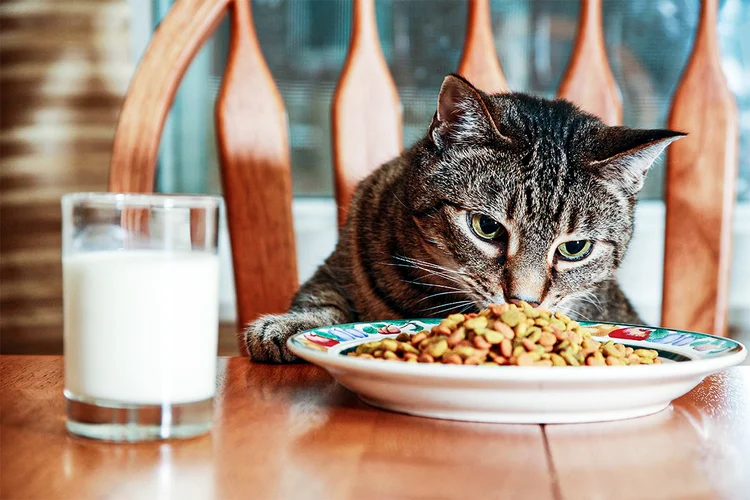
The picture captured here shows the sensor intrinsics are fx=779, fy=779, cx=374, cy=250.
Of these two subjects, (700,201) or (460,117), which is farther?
(700,201)

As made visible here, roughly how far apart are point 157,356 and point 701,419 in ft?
1.40

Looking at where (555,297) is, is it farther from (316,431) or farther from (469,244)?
(316,431)

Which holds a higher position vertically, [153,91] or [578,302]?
[153,91]

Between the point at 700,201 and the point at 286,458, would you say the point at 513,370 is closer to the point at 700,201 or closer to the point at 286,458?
the point at 286,458

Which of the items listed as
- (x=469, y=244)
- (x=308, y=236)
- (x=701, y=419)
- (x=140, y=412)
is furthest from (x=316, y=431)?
(x=308, y=236)

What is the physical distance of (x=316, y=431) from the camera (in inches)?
22.2

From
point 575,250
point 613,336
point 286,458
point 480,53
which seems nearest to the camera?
point 286,458

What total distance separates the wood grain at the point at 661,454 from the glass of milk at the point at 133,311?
0.84ft

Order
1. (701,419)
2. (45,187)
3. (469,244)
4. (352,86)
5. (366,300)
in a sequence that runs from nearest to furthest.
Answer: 1. (701,419)
2. (469,244)
3. (366,300)
4. (352,86)
5. (45,187)

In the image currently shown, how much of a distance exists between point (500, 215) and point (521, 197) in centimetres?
4

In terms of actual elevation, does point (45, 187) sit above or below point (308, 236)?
above

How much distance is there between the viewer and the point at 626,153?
101 centimetres

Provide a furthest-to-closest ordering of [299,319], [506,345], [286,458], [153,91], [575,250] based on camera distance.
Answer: [153,91], [575,250], [299,319], [506,345], [286,458]

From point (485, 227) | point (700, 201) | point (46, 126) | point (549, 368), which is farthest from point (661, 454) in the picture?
point (46, 126)
